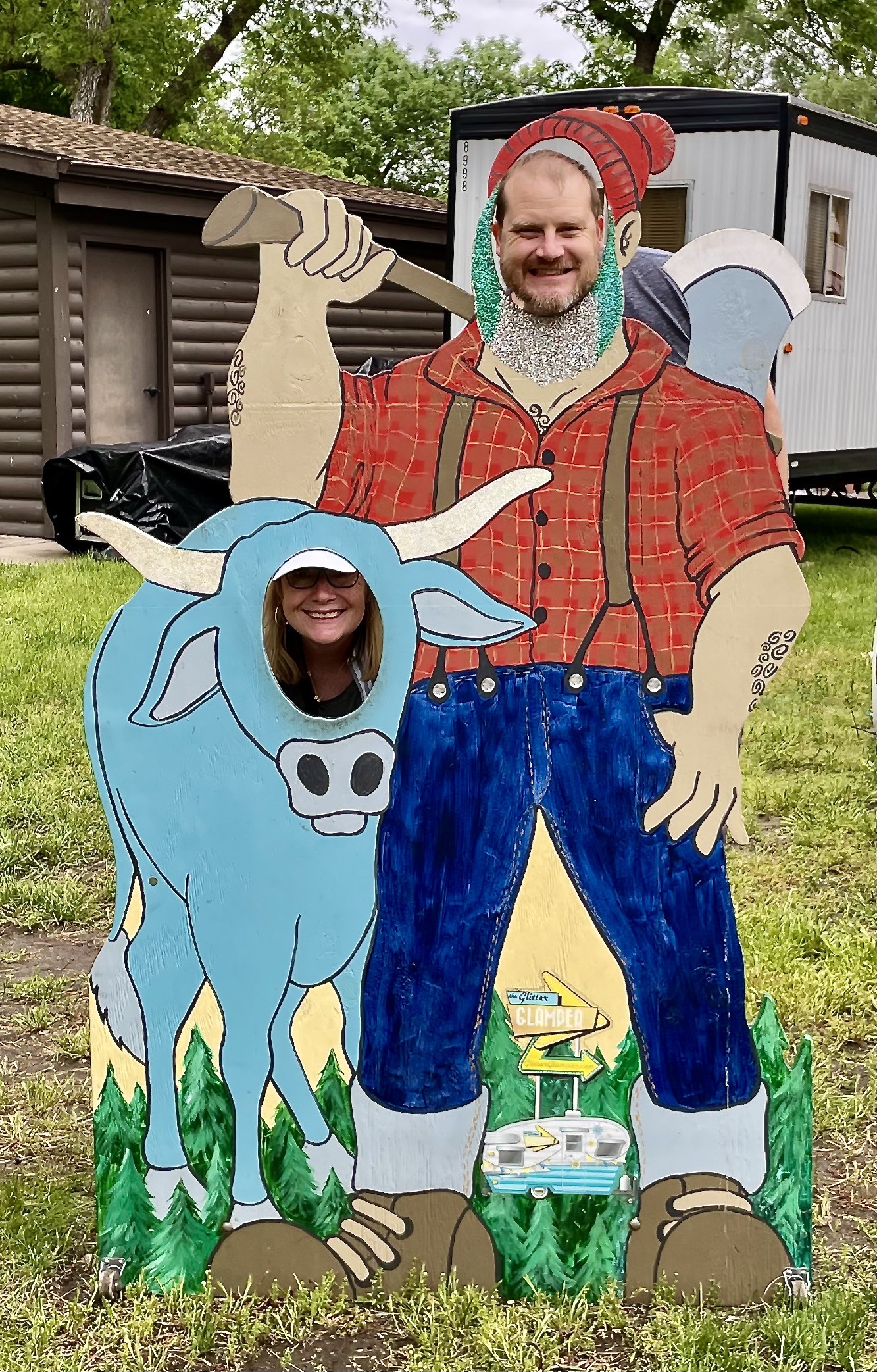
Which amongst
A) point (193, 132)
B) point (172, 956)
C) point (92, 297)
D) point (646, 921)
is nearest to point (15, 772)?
point (172, 956)

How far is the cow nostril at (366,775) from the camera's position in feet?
7.86

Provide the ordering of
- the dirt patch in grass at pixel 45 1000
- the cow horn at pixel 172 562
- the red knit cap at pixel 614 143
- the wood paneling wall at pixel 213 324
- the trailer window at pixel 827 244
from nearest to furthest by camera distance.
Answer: the red knit cap at pixel 614 143 → the cow horn at pixel 172 562 → the dirt patch in grass at pixel 45 1000 → the trailer window at pixel 827 244 → the wood paneling wall at pixel 213 324

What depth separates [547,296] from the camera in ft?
7.60

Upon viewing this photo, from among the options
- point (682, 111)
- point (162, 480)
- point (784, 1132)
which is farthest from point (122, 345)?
point (784, 1132)

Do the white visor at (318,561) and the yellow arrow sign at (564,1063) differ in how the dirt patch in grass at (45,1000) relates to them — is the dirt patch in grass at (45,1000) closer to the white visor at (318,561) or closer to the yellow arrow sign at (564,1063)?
the yellow arrow sign at (564,1063)

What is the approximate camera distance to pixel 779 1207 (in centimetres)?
242

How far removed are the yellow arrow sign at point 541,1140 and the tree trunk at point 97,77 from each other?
2297 centimetres

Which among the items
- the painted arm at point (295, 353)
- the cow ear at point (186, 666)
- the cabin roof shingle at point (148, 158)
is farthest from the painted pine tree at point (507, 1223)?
the cabin roof shingle at point (148, 158)

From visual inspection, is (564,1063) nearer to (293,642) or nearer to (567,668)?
(567,668)

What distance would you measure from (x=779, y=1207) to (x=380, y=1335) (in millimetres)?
718

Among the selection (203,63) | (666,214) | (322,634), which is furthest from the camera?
(203,63)

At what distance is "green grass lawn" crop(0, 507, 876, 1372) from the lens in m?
2.34

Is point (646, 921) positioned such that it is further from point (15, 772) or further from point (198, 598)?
point (15, 772)

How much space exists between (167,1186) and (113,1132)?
0.14 meters
